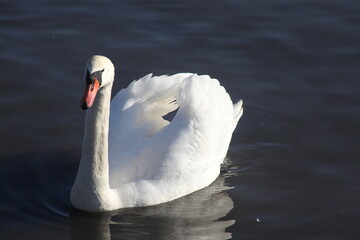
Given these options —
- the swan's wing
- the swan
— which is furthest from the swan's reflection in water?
the swan's wing

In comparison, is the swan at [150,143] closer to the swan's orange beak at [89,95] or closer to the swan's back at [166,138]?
the swan's back at [166,138]

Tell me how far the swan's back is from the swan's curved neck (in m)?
0.30

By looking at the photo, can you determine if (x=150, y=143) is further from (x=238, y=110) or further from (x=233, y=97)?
(x=233, y=97)

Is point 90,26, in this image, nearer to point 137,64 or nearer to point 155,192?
point 137,64

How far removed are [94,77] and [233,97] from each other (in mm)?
4321

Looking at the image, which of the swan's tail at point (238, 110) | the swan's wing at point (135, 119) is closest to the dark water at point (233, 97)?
the swan's tail at point (238, 110)

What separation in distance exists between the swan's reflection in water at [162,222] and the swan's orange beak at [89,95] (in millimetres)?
1673

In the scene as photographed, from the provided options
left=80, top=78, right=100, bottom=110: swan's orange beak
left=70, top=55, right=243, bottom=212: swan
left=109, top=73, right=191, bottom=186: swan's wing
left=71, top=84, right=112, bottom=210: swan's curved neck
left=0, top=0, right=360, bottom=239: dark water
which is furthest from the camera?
left=109, top=73, right=191, bottom=186: swan's wing

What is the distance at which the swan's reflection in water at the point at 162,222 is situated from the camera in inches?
376

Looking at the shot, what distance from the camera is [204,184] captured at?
10.5 meters

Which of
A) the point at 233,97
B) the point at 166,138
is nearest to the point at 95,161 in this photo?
the point at 166,138

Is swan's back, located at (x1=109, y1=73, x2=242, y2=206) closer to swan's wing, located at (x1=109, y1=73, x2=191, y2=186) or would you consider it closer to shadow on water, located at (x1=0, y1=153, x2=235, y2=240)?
swan's wing, located at (x1=109, y1=73, x2=191, y2=186)

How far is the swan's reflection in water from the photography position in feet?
31.4

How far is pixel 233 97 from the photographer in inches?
501
